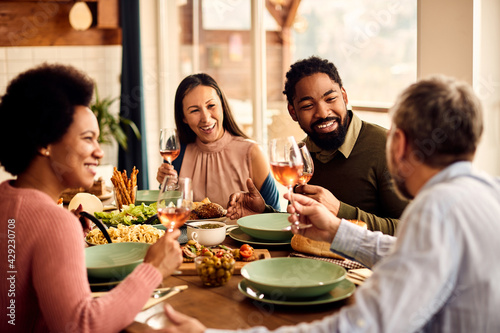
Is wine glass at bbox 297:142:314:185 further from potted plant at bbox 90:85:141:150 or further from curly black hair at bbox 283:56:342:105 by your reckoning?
potted plant at bbox 90:85:141:150

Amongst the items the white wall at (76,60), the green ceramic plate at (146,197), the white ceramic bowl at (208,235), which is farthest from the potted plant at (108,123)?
the white ceramic bowl at (208,235)

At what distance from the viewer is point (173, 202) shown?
1526mm

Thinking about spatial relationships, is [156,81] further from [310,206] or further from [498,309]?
[498,309]

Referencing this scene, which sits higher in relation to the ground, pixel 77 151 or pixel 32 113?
pixel 32 113

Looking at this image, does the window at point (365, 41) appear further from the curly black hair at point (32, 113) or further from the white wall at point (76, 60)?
the white wall at point (76, 60)

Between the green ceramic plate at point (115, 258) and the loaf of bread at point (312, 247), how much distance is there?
1.59 feet

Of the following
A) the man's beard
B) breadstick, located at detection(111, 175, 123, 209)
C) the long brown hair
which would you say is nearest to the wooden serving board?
the man's beard

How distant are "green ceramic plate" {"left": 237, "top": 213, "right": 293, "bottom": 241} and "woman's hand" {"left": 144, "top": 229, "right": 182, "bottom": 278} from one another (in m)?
0.54

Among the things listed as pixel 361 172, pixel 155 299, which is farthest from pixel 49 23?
pixel 155 299

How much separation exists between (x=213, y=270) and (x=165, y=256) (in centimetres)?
16

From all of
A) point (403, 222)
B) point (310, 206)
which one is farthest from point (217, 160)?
point (403, 222)

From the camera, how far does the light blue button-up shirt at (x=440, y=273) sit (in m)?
0.97

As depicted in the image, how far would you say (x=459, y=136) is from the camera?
1104mm

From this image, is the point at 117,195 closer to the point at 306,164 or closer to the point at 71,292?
the point at 306,164
